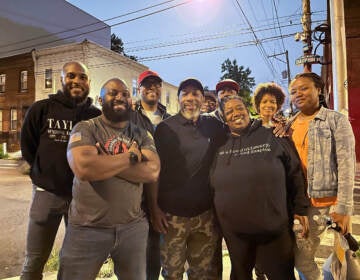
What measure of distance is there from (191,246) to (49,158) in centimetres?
146

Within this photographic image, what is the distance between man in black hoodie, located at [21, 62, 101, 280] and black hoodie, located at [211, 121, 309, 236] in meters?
1.33

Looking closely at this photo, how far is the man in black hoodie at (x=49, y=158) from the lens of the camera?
8.41 ft

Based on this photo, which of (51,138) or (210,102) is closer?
(51,138)

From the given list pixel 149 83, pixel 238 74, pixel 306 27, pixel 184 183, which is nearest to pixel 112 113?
pixel 184 183

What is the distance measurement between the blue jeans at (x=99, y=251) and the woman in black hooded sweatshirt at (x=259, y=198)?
73 centimetres

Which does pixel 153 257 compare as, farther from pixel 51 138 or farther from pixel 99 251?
pixel 51 138

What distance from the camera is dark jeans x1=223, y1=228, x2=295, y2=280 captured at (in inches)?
91.0

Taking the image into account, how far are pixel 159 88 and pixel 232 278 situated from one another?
2.07 m

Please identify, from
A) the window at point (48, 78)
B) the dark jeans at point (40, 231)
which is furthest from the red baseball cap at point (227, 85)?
the window at point (48, 78)

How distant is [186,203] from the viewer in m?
2.54

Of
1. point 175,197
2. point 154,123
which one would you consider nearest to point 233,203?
point 175,197

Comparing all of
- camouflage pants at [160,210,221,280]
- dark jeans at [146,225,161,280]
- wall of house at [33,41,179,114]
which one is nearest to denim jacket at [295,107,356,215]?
camouflage pants at [160,210,221,280]

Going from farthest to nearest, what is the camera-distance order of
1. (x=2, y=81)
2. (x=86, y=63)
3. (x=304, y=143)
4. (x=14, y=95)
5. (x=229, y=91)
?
(x=2, y=81), (x=14, y=95), (x=86, y=63), (x=229, y=91), (x=304, y=143)

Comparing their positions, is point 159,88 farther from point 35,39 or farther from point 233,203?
point 35,39
